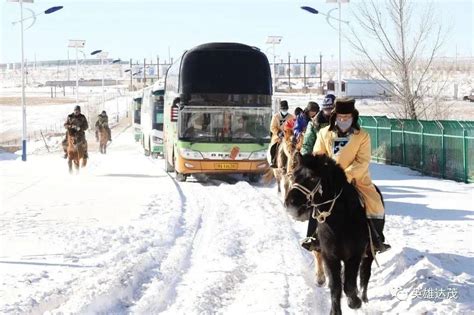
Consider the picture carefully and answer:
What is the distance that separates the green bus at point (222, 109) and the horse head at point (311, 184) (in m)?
14.6

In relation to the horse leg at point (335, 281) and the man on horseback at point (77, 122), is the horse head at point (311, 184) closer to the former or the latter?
the horse leg at point (335, 281)

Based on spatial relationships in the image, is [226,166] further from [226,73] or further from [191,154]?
[226,73]

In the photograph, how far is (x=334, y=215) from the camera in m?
6.82

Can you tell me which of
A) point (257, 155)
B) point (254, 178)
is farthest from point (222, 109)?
point (254, 178)

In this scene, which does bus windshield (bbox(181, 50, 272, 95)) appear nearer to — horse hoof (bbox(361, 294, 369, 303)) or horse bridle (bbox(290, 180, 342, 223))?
horse hoof (bbox(361, 294, 369, 303))

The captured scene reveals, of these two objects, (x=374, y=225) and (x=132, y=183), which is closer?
(x=374, y=225)

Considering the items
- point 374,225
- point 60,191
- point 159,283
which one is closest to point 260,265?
point 159,283

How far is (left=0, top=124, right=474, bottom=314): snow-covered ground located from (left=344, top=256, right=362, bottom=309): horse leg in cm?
34

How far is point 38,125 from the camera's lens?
254ft

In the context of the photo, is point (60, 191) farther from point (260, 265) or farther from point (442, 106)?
point (442, 106)

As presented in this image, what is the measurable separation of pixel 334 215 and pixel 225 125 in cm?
1491

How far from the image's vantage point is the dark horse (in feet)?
21.6

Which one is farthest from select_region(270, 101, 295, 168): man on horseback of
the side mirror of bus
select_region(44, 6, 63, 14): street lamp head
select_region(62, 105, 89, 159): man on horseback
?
select_region(44, 6, 63, 14): street lamp head

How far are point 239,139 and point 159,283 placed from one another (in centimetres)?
1340
